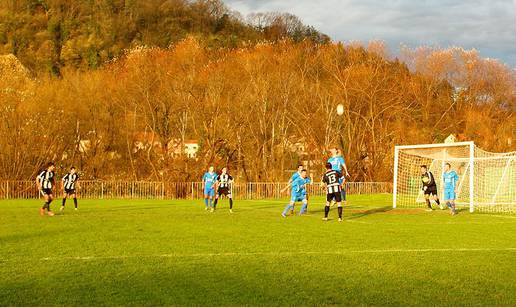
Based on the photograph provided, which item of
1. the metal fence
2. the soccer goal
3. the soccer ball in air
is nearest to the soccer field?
the soccer goal

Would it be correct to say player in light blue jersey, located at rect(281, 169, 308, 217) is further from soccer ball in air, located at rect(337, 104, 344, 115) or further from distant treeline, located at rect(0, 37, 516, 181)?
soccer ball in air, located at rect(337, 104, 344, 115)

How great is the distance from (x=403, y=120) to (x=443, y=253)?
39.7 metres

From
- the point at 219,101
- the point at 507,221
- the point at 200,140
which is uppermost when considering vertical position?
the point at 219,101

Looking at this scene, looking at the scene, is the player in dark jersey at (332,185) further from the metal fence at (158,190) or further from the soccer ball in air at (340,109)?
the soccer ball in air at (340,109)

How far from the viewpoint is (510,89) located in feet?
185

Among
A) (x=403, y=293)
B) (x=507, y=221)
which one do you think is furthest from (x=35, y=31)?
(x=403, y=293)

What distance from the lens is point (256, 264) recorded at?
10.5m

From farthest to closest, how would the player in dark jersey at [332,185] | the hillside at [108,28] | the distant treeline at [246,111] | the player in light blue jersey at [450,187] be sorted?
1. the hillside at [108,28]
2. the distant treeline at [246,111]
3. the player in light blue jersey at [450,187]
4. the player in dark jersey at [332,185]

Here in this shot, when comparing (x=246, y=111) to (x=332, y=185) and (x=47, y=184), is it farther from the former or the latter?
(x=332, y=185)

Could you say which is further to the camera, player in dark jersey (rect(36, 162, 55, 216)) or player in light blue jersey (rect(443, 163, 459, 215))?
player in light blue jersey (rect(443, 163, 459, 215))

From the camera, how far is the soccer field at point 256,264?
7.99 meters

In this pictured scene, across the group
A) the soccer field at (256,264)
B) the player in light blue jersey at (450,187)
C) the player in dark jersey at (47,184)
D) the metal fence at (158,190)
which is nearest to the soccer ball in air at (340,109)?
the metal fence at (158,190)

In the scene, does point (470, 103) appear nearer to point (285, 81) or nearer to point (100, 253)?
point (285, 81)

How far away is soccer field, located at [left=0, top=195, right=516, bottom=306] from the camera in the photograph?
7.99m
